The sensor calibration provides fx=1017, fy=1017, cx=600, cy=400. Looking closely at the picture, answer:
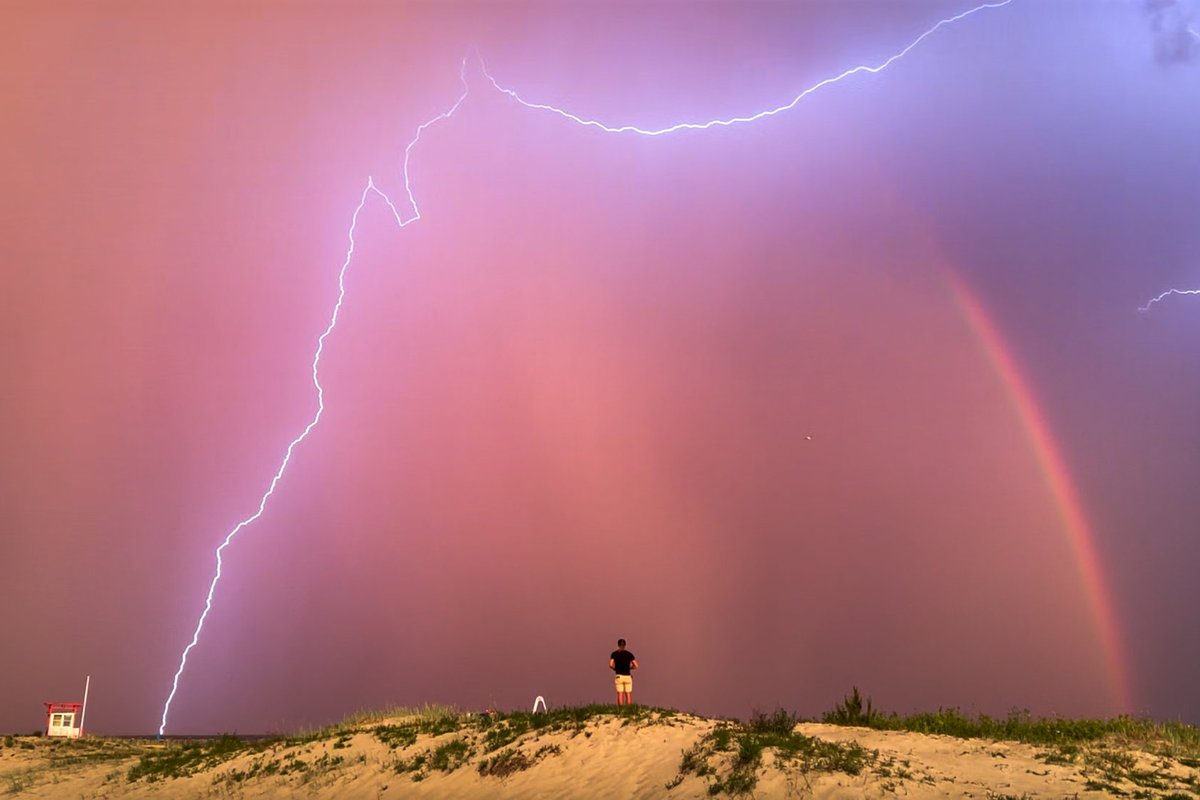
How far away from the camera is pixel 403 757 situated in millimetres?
18828

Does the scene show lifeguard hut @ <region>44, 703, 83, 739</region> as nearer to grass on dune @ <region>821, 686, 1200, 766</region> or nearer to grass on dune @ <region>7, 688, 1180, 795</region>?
grass on dune @ <region>7, 688, 1180, 795</region>

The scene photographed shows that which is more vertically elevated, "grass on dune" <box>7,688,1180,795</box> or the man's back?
the man's back

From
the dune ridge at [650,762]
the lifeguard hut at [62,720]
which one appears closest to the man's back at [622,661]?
the dune ridge at [650,762]

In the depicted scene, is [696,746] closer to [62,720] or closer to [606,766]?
[606,766]

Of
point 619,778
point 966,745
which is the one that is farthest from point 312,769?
point 966,745

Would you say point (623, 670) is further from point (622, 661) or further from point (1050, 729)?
point (1050, 729)

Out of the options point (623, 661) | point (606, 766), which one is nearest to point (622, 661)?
point (623, 661)

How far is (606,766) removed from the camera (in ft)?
53.3

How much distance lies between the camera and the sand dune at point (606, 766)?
543 inches

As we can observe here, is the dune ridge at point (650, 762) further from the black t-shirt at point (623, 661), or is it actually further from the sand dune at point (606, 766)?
the black t-shirt at point (623, 661)

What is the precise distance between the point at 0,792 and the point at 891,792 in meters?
18.3

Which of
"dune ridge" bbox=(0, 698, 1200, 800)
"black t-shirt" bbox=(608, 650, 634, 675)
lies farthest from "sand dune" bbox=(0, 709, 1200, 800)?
"black t-shirt" bbox=(608, 650, 634, 675)

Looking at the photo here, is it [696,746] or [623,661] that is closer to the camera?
[696,746]

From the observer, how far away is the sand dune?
45.2 feet
